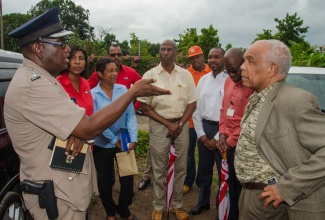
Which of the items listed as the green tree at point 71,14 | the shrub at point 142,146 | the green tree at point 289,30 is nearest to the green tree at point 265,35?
the green tree at point 289,30

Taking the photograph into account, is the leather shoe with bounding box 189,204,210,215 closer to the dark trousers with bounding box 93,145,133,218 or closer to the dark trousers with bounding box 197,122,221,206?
the dark trousers with bounding box 197,122,221,206

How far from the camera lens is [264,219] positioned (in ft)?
6.73

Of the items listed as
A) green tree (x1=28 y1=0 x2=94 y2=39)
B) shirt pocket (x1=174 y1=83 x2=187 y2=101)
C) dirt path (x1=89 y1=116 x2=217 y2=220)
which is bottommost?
dirt path (x1=89 y1=116 x2=217 y2=220)

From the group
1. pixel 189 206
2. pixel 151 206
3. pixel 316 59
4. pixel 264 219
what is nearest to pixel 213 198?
pixel 189 206

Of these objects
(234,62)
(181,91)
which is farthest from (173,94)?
(234,62)

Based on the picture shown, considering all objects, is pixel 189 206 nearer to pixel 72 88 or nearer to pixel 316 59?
pixel 72 88

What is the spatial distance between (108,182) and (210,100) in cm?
164

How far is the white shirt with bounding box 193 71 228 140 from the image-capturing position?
12.6 feet

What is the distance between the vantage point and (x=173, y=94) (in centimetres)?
380

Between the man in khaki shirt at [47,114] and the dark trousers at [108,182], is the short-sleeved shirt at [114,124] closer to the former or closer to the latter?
the dark trousers at [108,182]

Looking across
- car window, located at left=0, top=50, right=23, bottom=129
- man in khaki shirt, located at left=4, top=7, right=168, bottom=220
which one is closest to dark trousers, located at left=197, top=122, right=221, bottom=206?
man in khaki shirt, located at left=4, top=7, right=168, bottom=220

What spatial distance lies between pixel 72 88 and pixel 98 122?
1.81 metres

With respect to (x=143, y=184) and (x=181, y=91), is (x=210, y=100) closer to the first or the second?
(x=181, y=91)

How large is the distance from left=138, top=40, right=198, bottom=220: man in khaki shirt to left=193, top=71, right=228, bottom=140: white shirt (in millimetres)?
152
